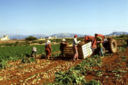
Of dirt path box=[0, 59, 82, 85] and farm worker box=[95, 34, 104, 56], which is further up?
farm worker box=[95, 34, 104, 56]

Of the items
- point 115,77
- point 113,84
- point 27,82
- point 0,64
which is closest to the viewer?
point 113,84

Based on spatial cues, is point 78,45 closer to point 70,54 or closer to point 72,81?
point 70,54

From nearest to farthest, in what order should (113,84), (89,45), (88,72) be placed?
(113,84)
(88,72)
(89,45)

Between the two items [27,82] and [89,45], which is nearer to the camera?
[27,82]

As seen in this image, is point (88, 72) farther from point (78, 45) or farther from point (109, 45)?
point (109, 45)

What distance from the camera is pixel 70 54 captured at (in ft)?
35.6

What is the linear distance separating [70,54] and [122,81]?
5.98 m

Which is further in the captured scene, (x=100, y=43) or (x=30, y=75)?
(x=100, y=43)

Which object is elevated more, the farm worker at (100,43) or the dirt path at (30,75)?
the farm worker at (100,43)

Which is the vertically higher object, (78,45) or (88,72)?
(78,45)

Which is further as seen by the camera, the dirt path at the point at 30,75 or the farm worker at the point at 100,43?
the farm worker at the point at 100,43

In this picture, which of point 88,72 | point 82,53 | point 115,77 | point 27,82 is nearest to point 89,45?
point 82,53

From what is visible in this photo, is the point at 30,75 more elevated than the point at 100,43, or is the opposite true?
the point at 100,43

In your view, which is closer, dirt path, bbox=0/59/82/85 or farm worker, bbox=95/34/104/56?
dirt path, bbox=0/59/82/85
